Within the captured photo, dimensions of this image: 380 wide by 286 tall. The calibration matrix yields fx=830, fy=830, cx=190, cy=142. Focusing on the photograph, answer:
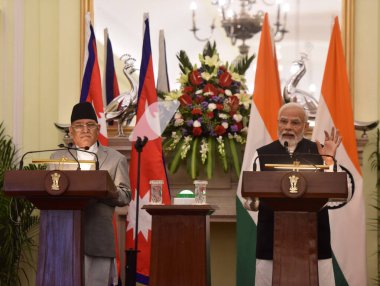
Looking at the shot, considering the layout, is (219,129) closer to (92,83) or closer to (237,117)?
(237,117)

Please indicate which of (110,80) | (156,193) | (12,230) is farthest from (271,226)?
(110,80)

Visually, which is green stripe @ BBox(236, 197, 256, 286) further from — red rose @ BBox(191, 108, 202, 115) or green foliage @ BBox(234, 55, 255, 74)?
green foliage @ BBox(234, 55, 255, 74)

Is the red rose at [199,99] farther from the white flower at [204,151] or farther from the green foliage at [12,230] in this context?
the green foliage at [12,230]

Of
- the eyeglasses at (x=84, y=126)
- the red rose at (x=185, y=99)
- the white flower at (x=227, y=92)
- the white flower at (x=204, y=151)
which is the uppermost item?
the white flower at (x=227, y=92)

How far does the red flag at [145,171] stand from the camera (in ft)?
20.8

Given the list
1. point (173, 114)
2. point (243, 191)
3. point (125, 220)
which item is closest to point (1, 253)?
point (125, 220)

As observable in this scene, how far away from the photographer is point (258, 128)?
21.1 ft

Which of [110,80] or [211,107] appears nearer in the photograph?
[211,107]

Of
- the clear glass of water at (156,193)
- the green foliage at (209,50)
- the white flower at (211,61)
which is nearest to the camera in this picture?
the clear glass of water at (156,193)

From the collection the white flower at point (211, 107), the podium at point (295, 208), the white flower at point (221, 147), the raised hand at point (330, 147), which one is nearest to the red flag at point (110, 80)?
the white flower at point (211, 107)

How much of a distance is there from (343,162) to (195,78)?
1.37m

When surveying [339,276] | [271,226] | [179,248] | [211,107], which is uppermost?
[211,107]

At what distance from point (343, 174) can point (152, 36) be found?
3504mm

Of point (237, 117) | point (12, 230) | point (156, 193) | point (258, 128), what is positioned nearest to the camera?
point (156, 193)
